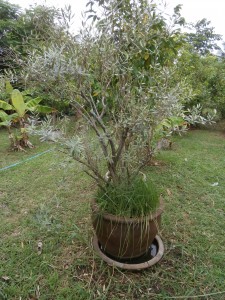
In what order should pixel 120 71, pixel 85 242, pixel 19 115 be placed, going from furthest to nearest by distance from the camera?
pixel 19 115 < pixel 85 242 < pixel 120 71

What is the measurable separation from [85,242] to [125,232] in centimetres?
58

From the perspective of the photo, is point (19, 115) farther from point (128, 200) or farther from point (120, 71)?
point (128, 200)

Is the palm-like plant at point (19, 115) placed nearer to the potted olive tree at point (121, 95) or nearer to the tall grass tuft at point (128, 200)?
the potted olive tree at point (121, 95)

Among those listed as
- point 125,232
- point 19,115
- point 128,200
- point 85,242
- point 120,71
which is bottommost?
point 85,242

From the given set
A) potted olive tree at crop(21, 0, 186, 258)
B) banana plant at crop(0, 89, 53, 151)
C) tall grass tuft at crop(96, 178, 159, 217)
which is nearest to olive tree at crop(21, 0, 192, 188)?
potted olive tree at crop(21, 0, 186, 258)

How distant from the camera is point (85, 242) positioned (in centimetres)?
206

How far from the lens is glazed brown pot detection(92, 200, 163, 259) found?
166 cm

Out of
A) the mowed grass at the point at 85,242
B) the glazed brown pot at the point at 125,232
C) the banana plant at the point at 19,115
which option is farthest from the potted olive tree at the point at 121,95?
the banana plant at the point at 19,115

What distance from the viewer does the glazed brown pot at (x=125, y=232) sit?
1657 mm

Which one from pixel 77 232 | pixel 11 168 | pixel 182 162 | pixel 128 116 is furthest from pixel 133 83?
pixel 11 168

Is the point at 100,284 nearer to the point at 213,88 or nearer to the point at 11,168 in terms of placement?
the point at 11,168

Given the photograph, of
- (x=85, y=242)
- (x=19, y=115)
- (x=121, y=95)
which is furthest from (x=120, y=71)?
(x=19, y=115)

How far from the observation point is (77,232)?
7.22ft

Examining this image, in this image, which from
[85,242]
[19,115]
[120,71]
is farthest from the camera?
[19,115]
